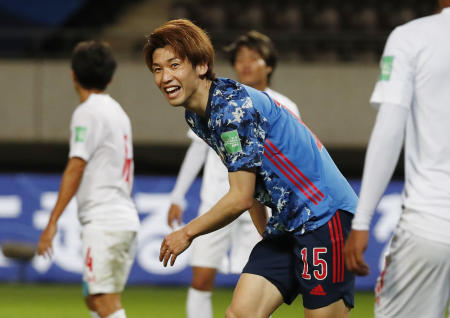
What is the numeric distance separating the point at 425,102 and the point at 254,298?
4.04 ft

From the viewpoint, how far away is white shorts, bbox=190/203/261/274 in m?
5.85

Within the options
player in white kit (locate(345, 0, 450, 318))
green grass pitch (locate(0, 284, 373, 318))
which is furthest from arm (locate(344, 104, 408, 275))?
green grass pitch (locate(0, 284, 373, 318))

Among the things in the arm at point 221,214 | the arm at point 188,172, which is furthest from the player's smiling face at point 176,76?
the arm at point 188,172

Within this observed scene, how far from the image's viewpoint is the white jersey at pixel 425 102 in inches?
115

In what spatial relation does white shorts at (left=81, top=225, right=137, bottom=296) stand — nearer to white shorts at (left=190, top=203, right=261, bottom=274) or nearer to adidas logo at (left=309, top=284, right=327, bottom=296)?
white shorts at (left=190, top=203, right=261, bottom=274)

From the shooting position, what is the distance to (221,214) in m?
3.38

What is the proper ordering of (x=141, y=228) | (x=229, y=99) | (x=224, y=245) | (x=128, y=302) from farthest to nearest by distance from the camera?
(x=141, y=228) < (x=128, y=302) < (x=224, y=245) < (x=229, y=99)

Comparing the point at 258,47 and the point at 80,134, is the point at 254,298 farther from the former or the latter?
the point at 258,47

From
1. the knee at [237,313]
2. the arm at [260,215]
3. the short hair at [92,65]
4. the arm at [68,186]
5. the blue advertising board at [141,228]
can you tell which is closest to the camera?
the knee at [237,313]

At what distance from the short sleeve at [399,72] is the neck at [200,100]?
0.85 metres

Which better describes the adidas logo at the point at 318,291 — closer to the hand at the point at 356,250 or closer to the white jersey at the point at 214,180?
the hand at the point at 356,250

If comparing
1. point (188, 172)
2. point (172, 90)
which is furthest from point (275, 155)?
point (188, 172)

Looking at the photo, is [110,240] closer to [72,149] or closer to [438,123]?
[72,149]

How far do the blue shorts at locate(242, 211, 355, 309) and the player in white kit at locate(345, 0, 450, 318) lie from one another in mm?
761
